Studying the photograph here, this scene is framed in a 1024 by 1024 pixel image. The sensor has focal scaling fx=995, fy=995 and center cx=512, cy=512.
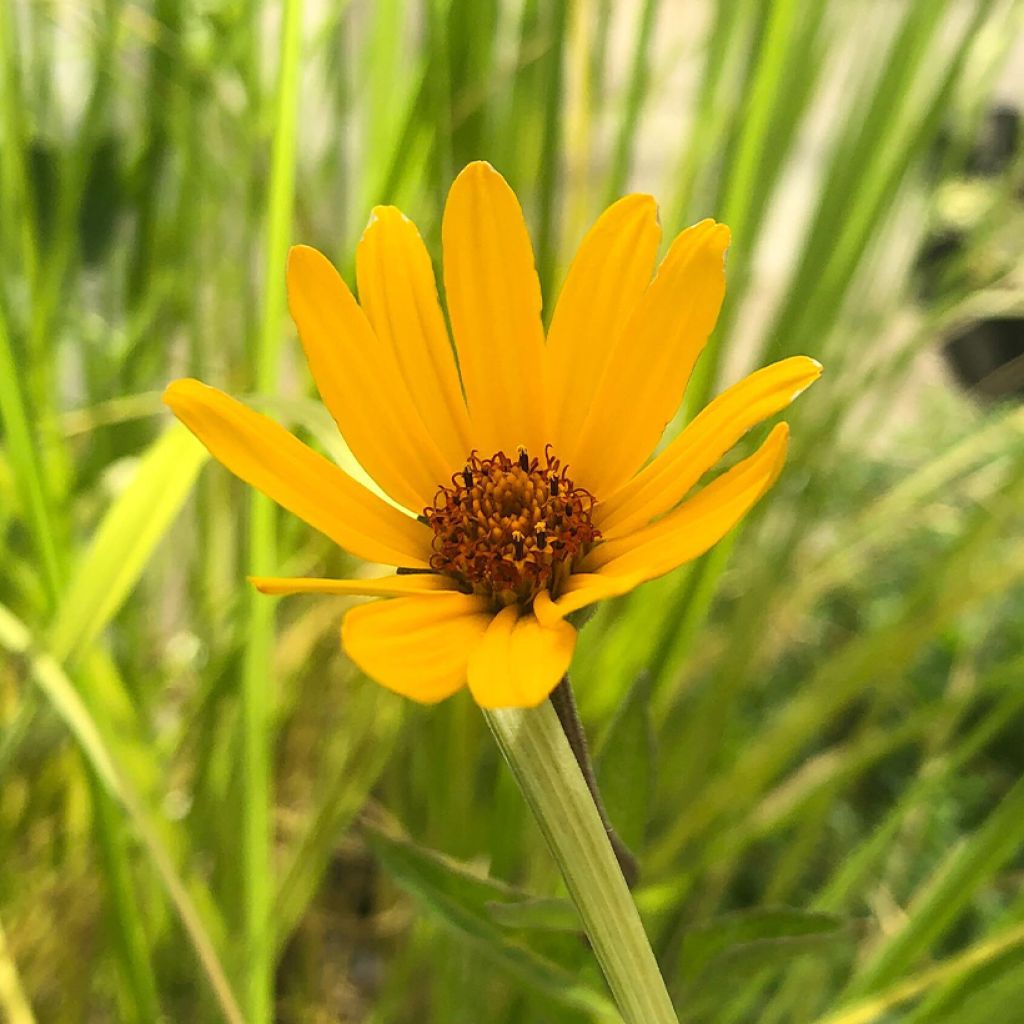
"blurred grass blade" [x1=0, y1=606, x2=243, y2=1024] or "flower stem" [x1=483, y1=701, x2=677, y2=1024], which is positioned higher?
"flower stem" [x1=483, y1=701, x2=677, y2=1024]

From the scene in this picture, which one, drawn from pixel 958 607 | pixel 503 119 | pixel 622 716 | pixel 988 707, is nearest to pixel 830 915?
pixel 622 716

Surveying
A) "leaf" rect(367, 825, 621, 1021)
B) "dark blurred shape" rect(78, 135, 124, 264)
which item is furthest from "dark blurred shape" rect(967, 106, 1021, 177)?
"leaf" rect(367, 825, 621, 1021)

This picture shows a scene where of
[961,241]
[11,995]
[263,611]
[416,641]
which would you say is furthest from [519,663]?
[961,241]

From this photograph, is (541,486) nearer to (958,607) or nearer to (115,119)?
(958,607)

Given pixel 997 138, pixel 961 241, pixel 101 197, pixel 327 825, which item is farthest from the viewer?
pixel 997 138

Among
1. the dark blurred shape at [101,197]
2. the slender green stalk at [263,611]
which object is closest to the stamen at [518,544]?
the slender green stalk at [263,611]

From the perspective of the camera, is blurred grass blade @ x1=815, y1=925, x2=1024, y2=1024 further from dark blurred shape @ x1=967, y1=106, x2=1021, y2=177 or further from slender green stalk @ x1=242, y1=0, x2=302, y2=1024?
dark blurred shape @ x1=967, y1=106, x2=1021, y2=177

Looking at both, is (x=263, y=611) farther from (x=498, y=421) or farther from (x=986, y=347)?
(x=986, y=347)
